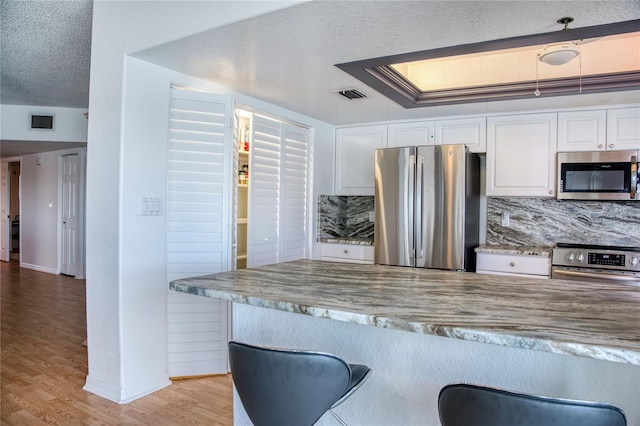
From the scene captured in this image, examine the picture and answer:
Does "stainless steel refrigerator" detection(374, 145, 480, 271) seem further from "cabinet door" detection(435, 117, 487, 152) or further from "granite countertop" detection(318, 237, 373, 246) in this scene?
"granite countertop" detection(318, 237, 373, 246)

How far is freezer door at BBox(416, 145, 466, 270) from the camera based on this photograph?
3.50 m

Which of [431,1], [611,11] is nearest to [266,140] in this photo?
[431,1]

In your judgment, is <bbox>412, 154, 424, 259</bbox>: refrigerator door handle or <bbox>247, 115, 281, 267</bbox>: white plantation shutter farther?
<bbox>412, 154, 424, 259</bbox>: refrigerator door handle

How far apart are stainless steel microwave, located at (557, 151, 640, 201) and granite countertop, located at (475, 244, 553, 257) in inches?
18.6

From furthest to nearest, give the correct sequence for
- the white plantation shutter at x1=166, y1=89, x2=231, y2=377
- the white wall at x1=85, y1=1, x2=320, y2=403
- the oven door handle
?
the oven door handle
the white plantation shutter at x1=166, y1=89, x2=231, y2=377
the white wall at x1=85, y1=1, x2=320, y2=403

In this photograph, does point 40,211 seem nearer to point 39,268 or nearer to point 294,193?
point 39,268

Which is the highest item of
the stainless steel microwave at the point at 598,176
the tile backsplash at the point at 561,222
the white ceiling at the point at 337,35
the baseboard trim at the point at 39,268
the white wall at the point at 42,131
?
the white wall at the point at 42,131

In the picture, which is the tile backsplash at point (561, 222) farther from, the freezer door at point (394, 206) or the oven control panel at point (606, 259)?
the freezer door at point (394, 206)

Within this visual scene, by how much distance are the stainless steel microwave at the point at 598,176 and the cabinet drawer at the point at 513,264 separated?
588mm

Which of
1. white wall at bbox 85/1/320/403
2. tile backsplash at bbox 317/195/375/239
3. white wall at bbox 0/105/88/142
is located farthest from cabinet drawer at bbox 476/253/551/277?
white wall at bbox 0/105/88/142

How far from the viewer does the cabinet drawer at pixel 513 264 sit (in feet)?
10.9

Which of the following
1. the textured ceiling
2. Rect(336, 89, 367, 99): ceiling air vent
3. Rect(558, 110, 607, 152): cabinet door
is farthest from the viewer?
Rect(558, 110, 607, 152): cabinet door

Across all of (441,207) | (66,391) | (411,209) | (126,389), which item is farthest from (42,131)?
(441,207)

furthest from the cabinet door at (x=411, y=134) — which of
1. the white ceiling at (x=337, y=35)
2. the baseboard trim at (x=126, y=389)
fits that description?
the baseboard trim at (x=126, y=389)
